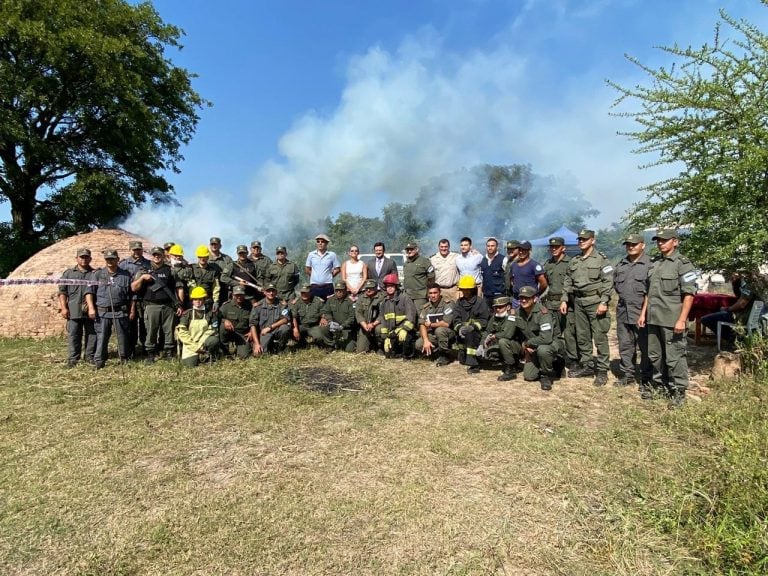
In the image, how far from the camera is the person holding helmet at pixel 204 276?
306 inches

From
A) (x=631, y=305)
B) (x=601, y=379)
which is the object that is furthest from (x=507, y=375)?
(x=631, y=305)

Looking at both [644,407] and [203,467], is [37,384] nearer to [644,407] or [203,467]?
[203,467]

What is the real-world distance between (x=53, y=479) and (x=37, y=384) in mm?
3225

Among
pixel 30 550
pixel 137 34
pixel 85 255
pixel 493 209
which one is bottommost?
pixel 30 550

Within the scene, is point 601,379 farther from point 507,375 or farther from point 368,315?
point 368,315

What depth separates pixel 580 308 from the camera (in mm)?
6055

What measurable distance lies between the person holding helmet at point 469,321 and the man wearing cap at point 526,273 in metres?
0.55

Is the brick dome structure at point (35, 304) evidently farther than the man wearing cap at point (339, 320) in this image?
Yes

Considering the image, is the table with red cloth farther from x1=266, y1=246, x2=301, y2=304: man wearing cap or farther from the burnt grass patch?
x1=266, y1=246, x2=301, y2=304: man wearing cap

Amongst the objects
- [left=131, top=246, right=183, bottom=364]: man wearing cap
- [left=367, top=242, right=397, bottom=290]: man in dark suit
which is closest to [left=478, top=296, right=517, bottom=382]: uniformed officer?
[left=367, top=242, right=397, bottom=290]: man in dark suit

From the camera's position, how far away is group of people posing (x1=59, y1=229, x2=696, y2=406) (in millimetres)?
5496

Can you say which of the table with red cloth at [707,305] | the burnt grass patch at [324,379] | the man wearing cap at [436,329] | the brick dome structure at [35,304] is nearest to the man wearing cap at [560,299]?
the man wearing cap at [436,329]

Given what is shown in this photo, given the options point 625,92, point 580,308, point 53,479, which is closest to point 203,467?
point 53,479

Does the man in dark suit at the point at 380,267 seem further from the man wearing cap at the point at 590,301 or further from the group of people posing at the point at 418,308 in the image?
the man wearing cap at the point at 590,301
